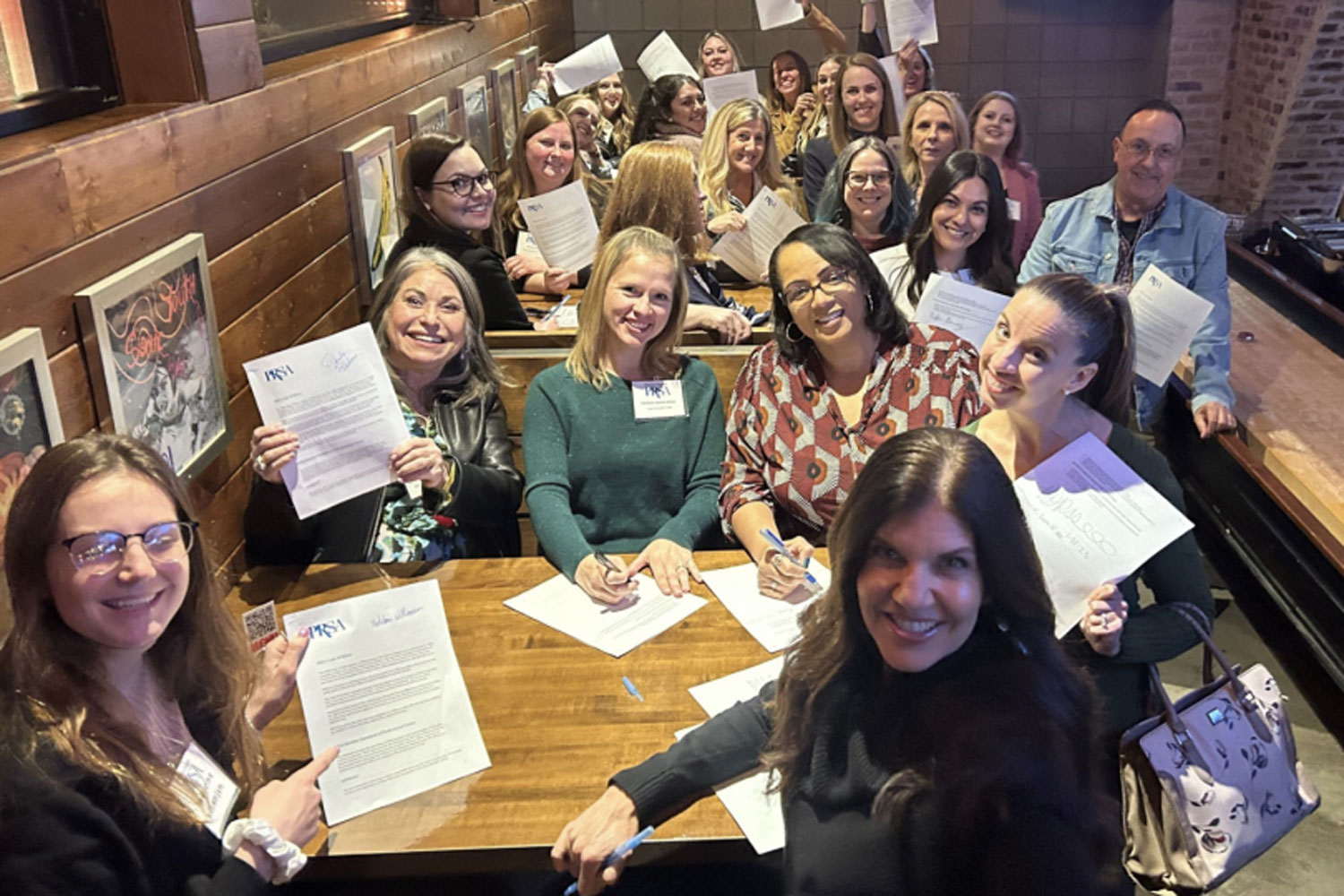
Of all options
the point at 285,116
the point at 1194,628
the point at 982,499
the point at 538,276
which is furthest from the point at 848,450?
the point at 538,276

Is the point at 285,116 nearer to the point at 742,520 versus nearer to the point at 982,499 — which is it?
the point at 742,520

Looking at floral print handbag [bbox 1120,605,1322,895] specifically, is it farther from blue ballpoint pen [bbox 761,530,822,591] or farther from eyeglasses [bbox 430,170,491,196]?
eyeglasses [bbox 430,170,491,196]

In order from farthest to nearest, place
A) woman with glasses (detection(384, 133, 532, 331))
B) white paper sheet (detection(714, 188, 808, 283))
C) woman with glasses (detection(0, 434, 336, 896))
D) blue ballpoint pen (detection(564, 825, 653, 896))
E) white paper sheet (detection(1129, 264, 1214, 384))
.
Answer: white paper sheet (detection(714, 188, 808, 283)) → woman with glasses (detection(384, 133, 532, 331)) → white paper sheet (detection(1129, 264, 1214, 384)) → blue ballpoint pen (detection(564, 825, 653, 896)) → woman with glasses (detection(0, 434, 336, 896))

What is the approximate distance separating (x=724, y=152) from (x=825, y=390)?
220 centimetres

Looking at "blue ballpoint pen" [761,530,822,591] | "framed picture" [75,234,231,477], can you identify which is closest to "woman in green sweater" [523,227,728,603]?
"blue ballpoint pen" [761,530,822,591]

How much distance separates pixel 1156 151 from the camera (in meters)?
3.38

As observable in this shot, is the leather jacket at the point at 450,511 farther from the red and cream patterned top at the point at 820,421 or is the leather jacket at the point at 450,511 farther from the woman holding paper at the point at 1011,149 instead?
the woman holding paper at the point at 1011,149

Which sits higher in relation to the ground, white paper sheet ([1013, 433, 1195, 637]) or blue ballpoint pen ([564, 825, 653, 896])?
white paper sheet ([1013, 433, 1195, 637])

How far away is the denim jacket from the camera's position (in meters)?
3.36

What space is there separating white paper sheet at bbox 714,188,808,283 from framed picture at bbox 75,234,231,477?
6.83 feet

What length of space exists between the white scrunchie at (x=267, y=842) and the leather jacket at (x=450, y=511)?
92 centimetres

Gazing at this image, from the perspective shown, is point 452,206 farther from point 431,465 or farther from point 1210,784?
point 1210,784

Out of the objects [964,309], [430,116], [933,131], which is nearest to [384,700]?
[964,309]

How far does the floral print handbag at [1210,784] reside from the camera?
72.1 inches
